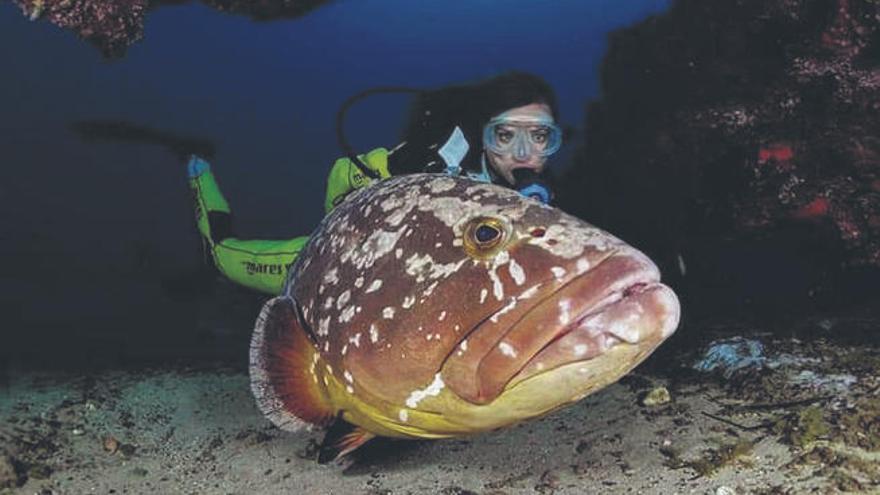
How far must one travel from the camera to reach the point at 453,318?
2129 millimetres

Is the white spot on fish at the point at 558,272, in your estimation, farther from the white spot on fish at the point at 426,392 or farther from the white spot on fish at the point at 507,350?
the white spot on fish at the point at 426,392

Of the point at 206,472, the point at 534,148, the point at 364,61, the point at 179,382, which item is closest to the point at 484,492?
the point at 206,472

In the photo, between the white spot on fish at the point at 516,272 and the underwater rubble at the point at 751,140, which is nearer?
the white spot on fish at the point at 516,272

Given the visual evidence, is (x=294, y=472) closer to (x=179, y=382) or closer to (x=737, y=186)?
(x=179, y=382)

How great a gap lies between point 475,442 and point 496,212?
171 centimetres

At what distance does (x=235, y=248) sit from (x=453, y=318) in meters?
4.90

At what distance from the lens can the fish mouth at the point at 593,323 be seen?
6.32ft

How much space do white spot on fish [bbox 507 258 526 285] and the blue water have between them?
24.5m

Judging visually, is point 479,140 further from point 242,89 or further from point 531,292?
point 242,89

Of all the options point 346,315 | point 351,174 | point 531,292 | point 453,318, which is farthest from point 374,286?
point 351,174

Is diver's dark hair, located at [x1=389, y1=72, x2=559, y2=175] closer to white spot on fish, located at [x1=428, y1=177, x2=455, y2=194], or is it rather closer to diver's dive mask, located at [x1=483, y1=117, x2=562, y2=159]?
diver's dive mask, located at [x1=483, y1=117, x2=562, y2=159]

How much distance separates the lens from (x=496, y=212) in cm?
226

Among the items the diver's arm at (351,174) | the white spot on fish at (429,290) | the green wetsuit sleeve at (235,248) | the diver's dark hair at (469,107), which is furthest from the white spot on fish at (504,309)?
the green wetsuit sleeve at (235,248)

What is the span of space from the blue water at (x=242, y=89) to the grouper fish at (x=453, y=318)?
2358 centimetres
